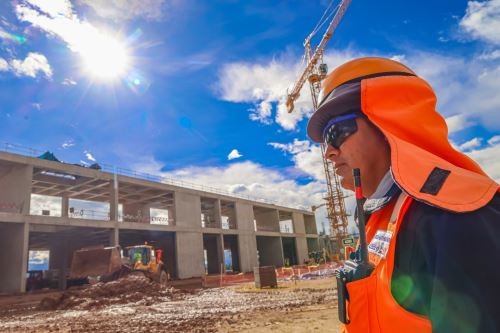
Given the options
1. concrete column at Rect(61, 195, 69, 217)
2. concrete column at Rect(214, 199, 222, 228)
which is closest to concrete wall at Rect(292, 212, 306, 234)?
concrete column at Rect(214, 199, 222, 228)

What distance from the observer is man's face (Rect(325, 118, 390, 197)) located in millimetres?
1184

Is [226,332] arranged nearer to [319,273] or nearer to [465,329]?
[465,329]

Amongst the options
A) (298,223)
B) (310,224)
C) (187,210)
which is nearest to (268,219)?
(298,223)

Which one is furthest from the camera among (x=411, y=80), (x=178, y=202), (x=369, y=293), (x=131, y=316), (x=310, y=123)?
(x=178, y=202)

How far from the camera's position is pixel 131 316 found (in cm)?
1004

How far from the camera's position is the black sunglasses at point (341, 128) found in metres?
1.25

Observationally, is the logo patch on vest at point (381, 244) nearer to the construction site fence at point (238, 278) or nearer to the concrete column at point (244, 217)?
the construction site fence at point (238, 278)

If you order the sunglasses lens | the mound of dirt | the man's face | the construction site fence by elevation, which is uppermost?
the sunglasses lens

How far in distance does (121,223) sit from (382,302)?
29.0 meters

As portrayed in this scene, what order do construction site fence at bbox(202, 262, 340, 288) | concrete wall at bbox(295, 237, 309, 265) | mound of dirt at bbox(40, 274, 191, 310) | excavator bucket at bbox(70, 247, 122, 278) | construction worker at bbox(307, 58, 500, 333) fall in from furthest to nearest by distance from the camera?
concrete wall at bbox(295, 237, 309, 265)
construction site fence at bbox(202, 262, 340, 288)
excavator bucket at bbox(70, 247, 122, 278)
mound of dirt at bbox(40, 274, 191, 310)
construction worker at bbox(307, 58, 500, 333)

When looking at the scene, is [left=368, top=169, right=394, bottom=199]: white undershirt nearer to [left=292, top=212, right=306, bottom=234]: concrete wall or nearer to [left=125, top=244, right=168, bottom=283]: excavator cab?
[left=125, top=244, right=168, bottom=283]: excavator cab

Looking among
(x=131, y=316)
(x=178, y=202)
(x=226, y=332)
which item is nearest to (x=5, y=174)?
(x=178, y=202)

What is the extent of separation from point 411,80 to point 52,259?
140 feet

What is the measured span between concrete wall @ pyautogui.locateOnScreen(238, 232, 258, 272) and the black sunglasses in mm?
39465
